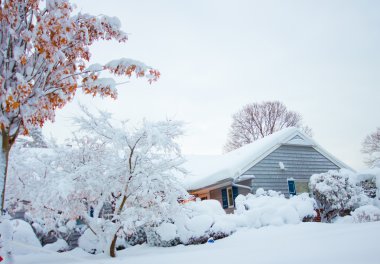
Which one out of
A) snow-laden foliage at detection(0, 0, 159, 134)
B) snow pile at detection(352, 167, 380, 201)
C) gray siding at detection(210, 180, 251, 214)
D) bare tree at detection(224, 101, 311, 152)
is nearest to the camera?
snow-laden foliage at detection(0, 0, 159, 134)

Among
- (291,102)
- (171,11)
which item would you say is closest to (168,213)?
(171,11)

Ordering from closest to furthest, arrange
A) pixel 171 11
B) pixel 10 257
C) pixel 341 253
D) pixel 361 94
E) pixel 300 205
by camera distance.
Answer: pixel 341 253 < pixel 10 257 < pixel 300 205 < pixel 171 11 < pixel 361 94

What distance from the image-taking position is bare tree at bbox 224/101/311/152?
124 ft

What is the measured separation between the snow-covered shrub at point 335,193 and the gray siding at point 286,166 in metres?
3.44

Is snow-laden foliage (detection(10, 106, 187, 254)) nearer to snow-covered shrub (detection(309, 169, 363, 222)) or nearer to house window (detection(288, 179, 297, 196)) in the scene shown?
snow-covered shrub (detection(309, 169, 363, 222))

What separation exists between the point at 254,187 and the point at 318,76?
8.43 m

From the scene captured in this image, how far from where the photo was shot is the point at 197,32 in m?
→ 18.7

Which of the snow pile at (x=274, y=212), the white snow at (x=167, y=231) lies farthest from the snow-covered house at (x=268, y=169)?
the white snow at (x=167, y=231)

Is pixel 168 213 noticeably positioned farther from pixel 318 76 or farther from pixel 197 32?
pixel 318 76

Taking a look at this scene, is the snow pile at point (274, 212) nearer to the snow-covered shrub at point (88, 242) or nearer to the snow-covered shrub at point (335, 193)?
the snow-covered shrub at point (335, 193)

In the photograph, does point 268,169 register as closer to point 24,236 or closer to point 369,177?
point 369,177

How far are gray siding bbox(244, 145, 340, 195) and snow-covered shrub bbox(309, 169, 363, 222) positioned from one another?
3444mm

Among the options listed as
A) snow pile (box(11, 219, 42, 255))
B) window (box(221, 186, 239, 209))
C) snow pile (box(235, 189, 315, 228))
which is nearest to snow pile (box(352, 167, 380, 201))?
snow pile (box(235, 189, 315, 228))

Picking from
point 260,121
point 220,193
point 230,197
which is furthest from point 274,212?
point 260,121
